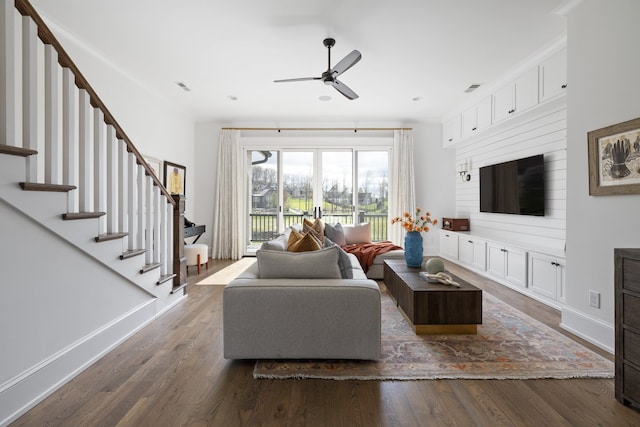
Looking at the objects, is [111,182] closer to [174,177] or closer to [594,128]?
[174,177]

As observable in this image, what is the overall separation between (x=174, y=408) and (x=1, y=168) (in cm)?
153

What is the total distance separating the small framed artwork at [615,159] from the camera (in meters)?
2.14

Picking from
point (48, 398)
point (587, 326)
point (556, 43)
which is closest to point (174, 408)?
point (48, 398)

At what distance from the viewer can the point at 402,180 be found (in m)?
6.26

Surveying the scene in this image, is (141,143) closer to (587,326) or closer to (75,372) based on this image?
(75,372)

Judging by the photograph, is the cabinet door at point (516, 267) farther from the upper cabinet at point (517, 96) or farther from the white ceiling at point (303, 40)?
the white ceiling at point (303, 40)

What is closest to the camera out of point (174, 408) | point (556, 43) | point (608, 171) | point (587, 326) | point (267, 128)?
point (174, 408)

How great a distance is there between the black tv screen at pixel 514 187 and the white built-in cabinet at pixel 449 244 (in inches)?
29.6

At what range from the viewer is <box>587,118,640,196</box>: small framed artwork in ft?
7.02

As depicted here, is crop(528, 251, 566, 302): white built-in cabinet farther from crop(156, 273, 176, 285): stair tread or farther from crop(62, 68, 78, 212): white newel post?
crop(62, 68, 78, 212): white newel post

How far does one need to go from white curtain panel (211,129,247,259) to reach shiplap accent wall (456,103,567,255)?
175 inches

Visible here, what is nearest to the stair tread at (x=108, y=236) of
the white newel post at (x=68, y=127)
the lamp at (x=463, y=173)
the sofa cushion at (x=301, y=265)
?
the white newel post at (x=68, y=127)

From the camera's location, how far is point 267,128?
20.9 feet

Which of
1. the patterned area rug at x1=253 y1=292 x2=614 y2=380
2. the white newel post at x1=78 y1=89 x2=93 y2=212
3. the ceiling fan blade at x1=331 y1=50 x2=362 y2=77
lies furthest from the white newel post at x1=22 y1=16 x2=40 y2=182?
the ceiling fan blade at x1=331 y1=50 x2=362 y2=77
